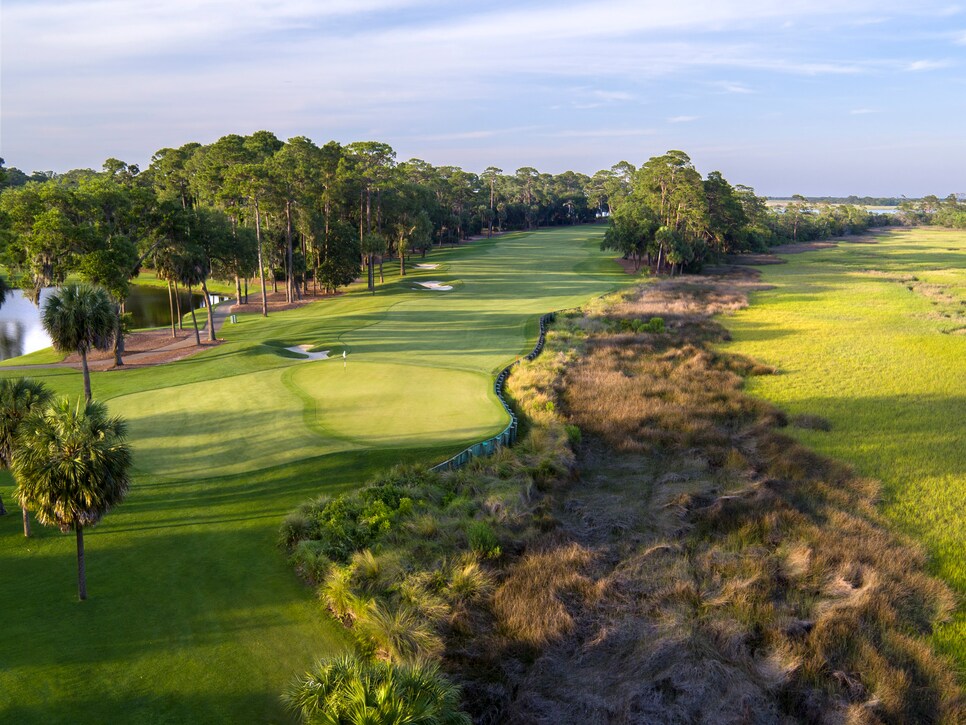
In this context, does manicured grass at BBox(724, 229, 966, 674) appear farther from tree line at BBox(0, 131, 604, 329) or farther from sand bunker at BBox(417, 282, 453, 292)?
tree line at BBox(0, 131, 604, 329)

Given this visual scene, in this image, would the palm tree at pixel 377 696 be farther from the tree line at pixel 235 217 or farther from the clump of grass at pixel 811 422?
the tree line at pixel 235 217

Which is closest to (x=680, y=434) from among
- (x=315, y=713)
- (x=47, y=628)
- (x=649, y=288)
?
(x=315, y=713)

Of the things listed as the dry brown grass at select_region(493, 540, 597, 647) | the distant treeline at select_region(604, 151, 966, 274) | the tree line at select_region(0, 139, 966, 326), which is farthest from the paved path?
the distant treeline at select_region(604, 151, 966, 274)

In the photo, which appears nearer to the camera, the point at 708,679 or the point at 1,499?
the point at 708,679

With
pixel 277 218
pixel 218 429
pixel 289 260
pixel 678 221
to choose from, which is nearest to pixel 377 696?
pixel 218 429

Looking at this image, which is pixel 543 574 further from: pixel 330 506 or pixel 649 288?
pixel 649 288

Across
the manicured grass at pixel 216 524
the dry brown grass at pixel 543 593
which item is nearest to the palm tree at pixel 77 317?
the manicured grass at pixel 216 524
